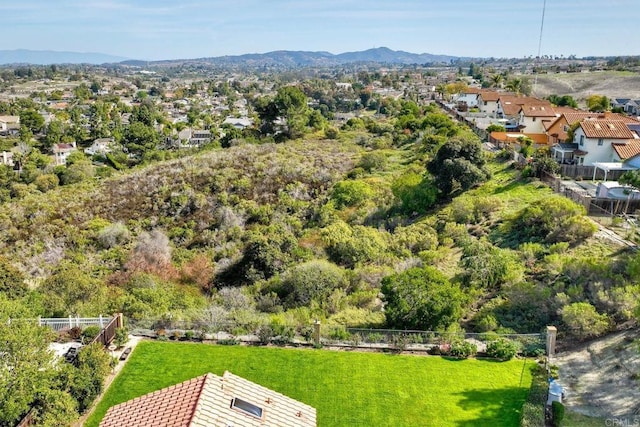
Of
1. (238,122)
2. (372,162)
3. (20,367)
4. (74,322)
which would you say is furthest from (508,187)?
(238,122)

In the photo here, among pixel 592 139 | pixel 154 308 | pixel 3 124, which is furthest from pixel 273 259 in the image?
pixel 3 124

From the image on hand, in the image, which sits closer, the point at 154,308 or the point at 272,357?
the point at 272,357

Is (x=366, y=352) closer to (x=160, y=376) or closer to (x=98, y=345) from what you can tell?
(x=160, y=376)

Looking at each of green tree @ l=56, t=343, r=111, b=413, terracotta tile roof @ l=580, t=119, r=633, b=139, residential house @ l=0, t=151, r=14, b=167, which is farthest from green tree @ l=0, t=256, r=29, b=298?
residential house @ l=0, t=151, r=14, b=167

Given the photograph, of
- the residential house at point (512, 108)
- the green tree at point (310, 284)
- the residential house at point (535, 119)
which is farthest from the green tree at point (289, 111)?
the green tree at point (310, 284)

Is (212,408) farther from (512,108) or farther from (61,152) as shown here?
(61,152)

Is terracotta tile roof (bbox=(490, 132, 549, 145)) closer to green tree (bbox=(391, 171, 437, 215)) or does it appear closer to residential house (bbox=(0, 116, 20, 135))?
green tree (bbox=(391, 171, 437, 215))

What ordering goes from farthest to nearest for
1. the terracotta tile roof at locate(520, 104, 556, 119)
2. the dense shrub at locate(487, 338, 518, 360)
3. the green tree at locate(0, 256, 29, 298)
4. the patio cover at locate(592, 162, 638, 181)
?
the terracotta tile roof at locate(520, 104, 556, 119)
the patio cover at locate(592, 162, 638, 181)
the green tree at locate(0, 256, 29, 298)
the dense shrub at locate(487, 338, 518, 360)

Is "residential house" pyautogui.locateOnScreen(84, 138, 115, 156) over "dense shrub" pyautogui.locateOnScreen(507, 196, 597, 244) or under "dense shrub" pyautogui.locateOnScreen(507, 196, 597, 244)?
under
